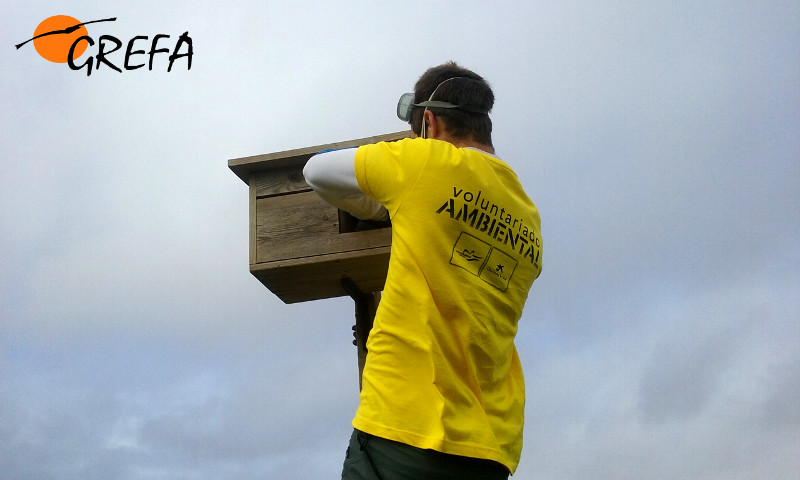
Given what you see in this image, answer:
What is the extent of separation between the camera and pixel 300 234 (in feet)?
10.1

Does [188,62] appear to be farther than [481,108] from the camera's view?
Yes

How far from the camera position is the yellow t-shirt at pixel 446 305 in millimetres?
1748

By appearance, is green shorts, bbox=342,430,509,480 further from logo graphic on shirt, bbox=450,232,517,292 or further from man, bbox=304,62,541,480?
logo graphic on shirt, bbox=450,232,517,292

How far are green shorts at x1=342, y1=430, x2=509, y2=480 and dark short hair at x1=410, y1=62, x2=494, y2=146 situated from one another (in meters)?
0.88

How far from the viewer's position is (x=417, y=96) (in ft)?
7.38

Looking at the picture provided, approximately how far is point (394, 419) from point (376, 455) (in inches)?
3.7

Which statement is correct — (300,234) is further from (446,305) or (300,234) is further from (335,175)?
(446,305)

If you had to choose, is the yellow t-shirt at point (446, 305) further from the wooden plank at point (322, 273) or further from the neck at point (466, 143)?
the wooden plank at point (322, 273)

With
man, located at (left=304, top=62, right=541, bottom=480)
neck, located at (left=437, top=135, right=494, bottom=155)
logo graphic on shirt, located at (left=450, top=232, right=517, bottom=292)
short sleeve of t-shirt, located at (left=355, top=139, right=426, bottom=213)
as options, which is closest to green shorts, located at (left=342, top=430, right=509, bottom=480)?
man, located at (left=304, top=62, right=541, bottom=480)

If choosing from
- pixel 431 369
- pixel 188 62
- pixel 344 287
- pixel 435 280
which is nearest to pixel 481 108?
pixel 435 280

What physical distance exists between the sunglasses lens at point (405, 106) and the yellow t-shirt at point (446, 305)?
345 mm

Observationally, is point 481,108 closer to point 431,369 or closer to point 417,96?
point 417,96

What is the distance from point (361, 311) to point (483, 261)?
148 centimetres

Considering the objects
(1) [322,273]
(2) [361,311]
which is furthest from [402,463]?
(2) [361,311]
